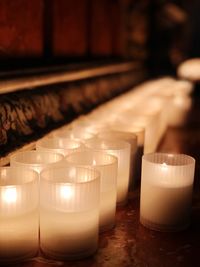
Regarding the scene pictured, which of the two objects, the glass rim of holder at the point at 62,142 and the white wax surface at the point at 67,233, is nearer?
the white wax surface at the point at 67,233

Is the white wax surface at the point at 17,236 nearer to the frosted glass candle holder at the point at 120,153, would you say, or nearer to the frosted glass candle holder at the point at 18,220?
the frosted glass candle holder at the point at 18,220

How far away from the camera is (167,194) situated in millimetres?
1313

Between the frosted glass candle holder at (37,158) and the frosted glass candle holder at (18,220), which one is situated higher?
the frosted glass candle holder at (37,158)

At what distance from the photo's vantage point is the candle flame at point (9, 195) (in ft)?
3.47

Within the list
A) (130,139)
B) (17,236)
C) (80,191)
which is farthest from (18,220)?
(130,139)

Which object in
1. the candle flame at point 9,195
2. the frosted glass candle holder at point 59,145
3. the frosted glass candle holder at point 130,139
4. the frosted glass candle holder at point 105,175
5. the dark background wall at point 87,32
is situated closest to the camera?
the candle flame at point 9,195

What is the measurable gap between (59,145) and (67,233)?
0.48 m

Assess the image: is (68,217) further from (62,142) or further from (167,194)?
(62,142)

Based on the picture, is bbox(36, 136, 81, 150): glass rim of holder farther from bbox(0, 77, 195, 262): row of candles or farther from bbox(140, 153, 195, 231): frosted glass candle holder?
bbox(140, 153, 195, 231): frosted glass candle holder

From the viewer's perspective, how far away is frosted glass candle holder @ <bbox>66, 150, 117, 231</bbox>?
1.25 metres

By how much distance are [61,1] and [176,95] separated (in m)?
1.31

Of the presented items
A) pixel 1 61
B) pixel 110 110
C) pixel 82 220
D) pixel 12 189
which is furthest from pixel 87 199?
pixel 110 110

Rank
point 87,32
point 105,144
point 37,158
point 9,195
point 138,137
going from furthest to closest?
point 87,32 < point 138,137 < point 105,144 < point 37,158 < point 9,195

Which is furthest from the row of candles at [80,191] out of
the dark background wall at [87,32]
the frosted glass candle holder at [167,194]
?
the dark background wall at [87,32]
